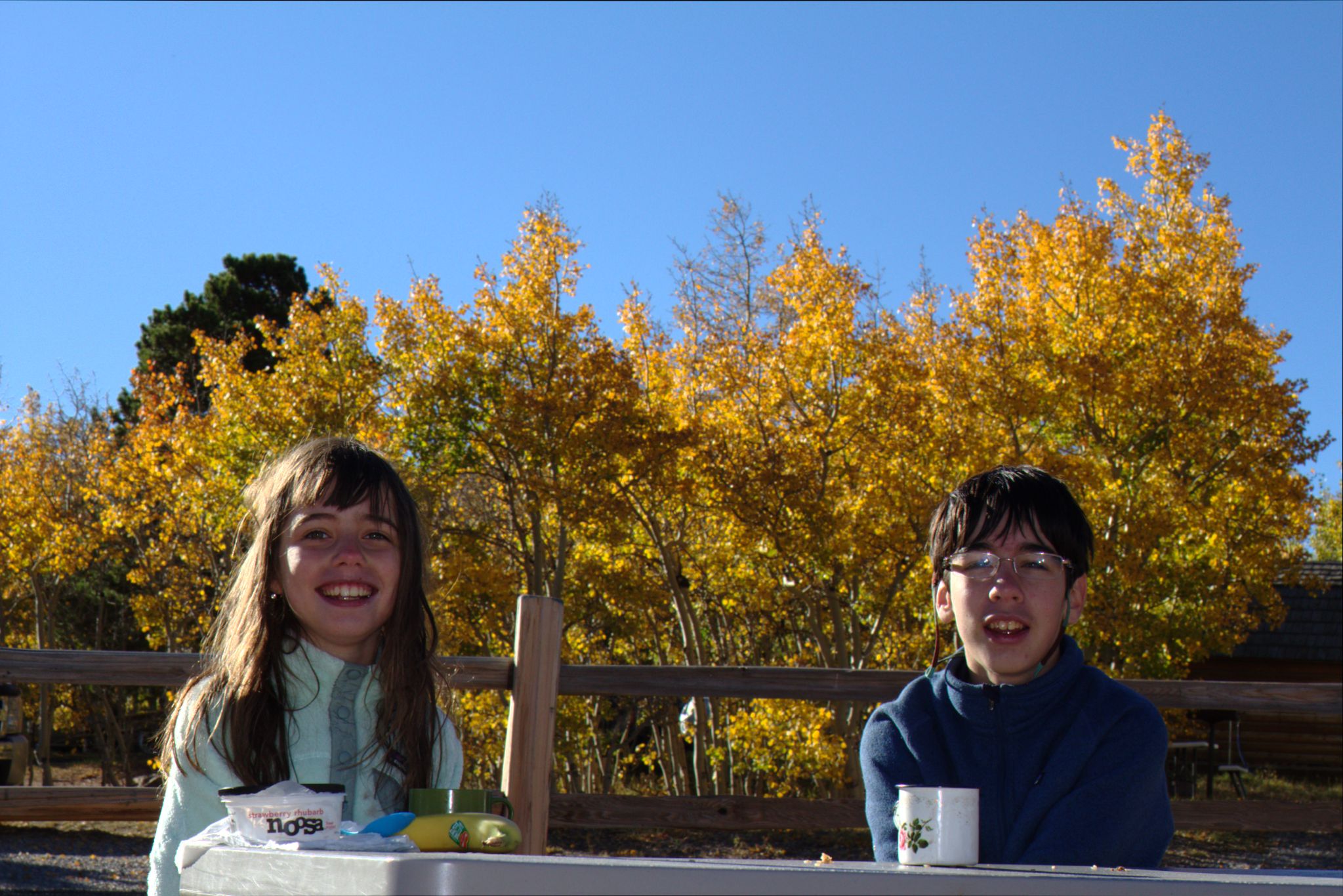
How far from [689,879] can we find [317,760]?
1145 mm

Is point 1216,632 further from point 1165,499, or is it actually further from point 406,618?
point 406,618

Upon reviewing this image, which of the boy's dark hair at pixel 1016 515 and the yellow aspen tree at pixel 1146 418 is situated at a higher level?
the yellow aspen tree at pixel 1146 418

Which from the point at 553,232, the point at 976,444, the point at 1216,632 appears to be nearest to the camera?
the point at 976,444

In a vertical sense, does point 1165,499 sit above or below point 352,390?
below

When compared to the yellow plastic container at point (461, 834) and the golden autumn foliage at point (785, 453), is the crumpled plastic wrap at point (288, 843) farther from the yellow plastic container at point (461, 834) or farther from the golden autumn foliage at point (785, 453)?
the golden autumn foliage at point (785, 453)

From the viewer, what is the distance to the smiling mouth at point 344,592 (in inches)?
74.0

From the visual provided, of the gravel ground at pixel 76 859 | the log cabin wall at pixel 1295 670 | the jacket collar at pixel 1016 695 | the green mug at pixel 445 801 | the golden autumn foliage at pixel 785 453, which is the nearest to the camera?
the green mug at pixel 445 801

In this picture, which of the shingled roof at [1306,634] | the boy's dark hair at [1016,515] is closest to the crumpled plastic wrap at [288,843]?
the boy's dark hair at [1016,515]

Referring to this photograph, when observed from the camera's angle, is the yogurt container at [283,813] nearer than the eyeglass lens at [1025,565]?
Yes

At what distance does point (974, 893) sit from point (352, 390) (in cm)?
1272

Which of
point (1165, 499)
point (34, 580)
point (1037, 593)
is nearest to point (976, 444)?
point (1165, 499)

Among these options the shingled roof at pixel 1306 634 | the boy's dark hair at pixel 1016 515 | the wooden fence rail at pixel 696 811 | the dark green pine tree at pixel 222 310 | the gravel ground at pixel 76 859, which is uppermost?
the dark green pine tree at pixel 222 310

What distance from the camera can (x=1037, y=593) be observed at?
6.15ft

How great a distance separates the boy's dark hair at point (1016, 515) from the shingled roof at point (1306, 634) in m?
20.9
